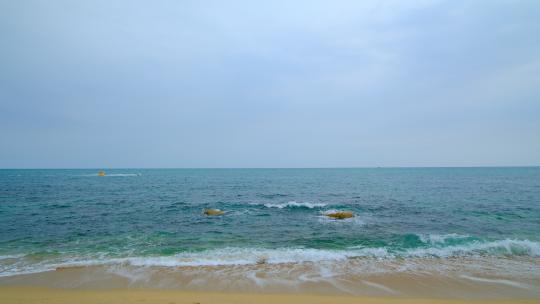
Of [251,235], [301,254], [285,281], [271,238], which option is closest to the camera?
[285,281]

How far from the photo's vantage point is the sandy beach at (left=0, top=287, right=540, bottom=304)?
755 cm

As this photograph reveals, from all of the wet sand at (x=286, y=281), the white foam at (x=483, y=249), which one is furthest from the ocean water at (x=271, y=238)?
the wet sand at (x=286, y=281)

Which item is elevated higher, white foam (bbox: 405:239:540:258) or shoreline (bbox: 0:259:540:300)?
shoreline (bbox: 0:259:540:300)

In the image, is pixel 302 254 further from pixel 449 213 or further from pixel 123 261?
pixel 449 213

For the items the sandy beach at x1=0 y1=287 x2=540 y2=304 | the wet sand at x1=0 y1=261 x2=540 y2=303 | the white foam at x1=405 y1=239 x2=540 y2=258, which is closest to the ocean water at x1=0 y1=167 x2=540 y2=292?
the white foam at x1=405 y1=239 x2=540 y2=258

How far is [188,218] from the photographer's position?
22719mm

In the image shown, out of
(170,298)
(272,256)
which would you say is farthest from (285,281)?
(170,298)

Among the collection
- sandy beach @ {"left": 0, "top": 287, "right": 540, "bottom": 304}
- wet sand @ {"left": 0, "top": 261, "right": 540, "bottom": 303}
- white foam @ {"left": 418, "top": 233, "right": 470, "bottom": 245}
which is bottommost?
white foam @ {"left": 418, "top": 233, "right": 470, "bottom": 245}

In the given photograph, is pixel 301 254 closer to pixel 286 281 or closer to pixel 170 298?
pixel 286 281

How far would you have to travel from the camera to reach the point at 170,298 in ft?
25.6

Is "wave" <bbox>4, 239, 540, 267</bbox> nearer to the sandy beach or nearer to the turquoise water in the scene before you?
the turquoise water

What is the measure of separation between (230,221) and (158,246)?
300 inches

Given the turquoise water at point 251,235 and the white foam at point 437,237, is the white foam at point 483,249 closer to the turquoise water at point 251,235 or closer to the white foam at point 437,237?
the turquoise water at point 251,235

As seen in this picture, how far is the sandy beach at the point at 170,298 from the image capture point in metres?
7.55
